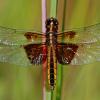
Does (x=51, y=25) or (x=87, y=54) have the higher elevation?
(x=51, y=25)

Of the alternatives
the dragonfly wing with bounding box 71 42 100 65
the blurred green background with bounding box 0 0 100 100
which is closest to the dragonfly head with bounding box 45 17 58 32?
the dragonfly wing with bounding box 71 42 100 65

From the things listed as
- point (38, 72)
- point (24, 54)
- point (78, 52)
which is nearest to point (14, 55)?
point (24, 54)

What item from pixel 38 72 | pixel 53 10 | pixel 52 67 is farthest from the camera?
pixel 38 72

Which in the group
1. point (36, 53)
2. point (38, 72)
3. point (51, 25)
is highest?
point (51, 25)

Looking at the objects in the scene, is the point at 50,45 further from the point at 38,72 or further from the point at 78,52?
the point at 38,72

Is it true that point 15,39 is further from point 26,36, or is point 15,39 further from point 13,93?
point 13,93

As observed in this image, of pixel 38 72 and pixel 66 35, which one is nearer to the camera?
pixel 66 35

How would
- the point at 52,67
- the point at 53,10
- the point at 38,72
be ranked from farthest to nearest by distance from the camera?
the point at 38,72, the point at 52,67, the point at 53,10
